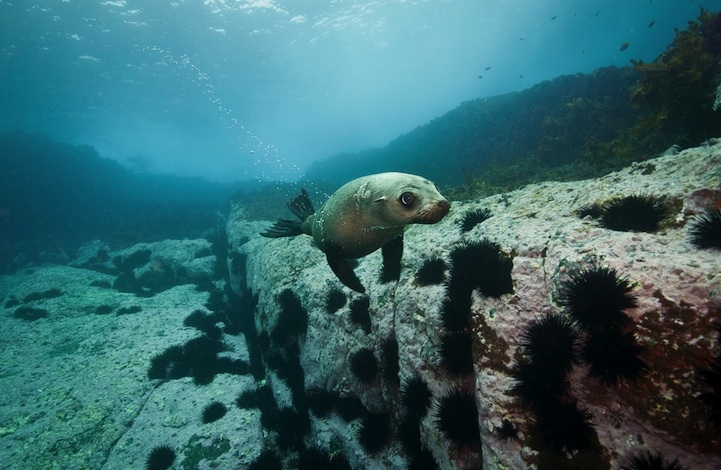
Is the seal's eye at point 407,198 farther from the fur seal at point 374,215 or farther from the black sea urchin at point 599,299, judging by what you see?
the black sea urchin at point 599,299

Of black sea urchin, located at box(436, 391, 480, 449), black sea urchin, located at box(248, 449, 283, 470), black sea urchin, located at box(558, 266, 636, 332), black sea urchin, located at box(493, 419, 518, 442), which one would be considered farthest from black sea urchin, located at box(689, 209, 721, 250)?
black sea urchin, located at box(248, 449, 283, 470)

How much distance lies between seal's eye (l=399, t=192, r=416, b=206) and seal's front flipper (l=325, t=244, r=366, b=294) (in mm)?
1241

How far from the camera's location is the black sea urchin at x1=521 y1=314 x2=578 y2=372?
3.09 metres

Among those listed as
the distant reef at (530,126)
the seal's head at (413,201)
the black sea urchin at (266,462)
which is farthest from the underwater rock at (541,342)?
the distant reef at (530,126)

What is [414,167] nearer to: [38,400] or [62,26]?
[38,400]

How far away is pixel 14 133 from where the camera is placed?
41.3 m

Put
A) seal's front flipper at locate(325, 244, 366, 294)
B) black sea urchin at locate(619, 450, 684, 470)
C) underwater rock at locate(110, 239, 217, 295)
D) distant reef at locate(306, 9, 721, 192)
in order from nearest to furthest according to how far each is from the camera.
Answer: black sea urchin at locate(619, 450, 684, 470)
seal's front flipper at locate(325, 244, 366, 294)
distant reef at locate(306, 9, 721, 192)
underwater rock at locate(110, 239, 217, 295)

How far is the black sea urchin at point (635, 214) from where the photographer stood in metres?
3.63

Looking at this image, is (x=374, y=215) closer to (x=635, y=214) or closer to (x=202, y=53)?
(x=635, y=214)

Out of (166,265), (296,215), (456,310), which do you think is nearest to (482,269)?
(456,310)

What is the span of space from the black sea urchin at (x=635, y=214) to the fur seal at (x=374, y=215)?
2.91 metres

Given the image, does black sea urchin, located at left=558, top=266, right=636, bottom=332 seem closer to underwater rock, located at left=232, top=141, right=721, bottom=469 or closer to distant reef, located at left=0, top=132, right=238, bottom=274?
underwater rock, located at left=232, top=141, right=721, bottom=469

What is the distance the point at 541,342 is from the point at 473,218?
3.35 m

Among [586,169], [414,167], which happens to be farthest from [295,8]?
[586,169]
